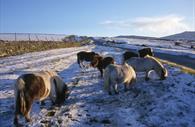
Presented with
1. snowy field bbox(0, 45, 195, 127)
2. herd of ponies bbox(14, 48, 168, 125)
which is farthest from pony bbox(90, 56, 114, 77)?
snowy field bbox(0, 45, 195, 127)

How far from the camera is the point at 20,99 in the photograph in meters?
11.1

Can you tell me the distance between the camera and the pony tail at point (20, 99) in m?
11.1

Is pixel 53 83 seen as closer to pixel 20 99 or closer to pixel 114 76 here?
pixel 20 99

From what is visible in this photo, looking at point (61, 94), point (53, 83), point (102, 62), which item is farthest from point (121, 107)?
point (102, 62)

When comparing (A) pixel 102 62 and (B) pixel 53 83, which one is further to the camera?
(A) pixel 102 62

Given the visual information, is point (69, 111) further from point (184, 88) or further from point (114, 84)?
point (184, 88)

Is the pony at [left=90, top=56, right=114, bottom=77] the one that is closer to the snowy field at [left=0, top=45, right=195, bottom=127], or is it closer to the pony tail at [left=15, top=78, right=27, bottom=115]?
the snowy field at [left=0, top=45, right=195, bottom=127]

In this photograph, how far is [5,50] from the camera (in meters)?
46.3

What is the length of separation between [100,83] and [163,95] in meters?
4.85

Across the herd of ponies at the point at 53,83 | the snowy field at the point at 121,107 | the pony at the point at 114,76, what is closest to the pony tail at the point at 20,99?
the herd of ponies at the point at 53,83

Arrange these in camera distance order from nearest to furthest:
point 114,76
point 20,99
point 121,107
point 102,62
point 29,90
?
point 20,99 → point 29,90 → point 121,107 → point 114,76 → point 102,62

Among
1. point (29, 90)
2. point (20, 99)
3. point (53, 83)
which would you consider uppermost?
point (29, 90)

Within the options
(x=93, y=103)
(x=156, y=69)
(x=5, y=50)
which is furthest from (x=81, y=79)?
(x=5, y=50)

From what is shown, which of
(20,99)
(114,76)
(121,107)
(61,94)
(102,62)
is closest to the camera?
(20,99)
